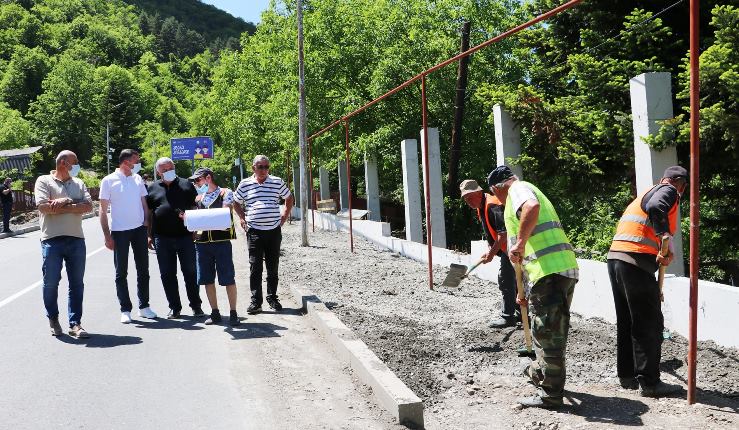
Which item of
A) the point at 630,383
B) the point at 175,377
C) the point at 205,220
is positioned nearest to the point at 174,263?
the point at 205,220

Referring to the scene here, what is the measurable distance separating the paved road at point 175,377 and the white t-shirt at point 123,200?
1.16 metres

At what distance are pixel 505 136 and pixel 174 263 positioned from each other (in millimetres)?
6301

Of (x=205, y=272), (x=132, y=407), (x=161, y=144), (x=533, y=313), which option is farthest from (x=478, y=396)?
(x=161, y=144)

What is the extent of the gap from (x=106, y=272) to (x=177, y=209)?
626 centimetres

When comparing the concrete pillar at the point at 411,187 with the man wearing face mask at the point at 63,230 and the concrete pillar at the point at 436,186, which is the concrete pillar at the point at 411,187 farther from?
the man wearing face mask at the point at 63,230

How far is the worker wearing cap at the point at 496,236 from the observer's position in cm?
752

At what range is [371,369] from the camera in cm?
584

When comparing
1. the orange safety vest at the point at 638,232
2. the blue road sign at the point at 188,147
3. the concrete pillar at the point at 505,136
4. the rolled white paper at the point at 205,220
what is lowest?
the orange safety vest at the point at 638,232

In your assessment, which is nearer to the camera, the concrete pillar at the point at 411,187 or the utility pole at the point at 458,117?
the concrete pillar at the point at 411,187

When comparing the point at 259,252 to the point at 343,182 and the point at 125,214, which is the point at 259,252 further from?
the point at 343,182

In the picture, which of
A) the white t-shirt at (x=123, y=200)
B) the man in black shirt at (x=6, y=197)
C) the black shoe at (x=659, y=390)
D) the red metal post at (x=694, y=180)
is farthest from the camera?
the man in black shirt at (x=6, y=197)

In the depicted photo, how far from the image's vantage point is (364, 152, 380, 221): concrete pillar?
26.2 meters

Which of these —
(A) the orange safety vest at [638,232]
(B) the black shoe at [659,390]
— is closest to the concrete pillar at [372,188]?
(A) the orange safety vest at [638,232]

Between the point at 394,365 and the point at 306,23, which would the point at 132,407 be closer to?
the point at 394,365
